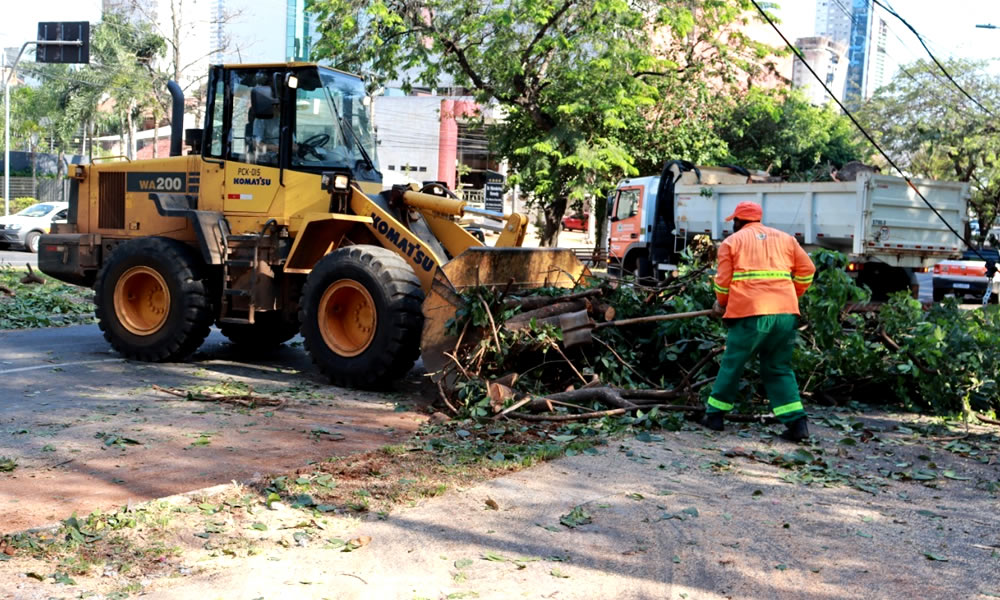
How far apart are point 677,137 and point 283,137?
17850 mm

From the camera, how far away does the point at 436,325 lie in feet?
28.0

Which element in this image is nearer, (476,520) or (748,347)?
(476,520)

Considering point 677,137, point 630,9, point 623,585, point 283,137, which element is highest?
point 630,9

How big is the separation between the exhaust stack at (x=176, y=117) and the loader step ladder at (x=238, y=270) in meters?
1.48

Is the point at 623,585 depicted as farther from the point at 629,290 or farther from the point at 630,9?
the point at 630,9

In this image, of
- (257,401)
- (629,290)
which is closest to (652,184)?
(629,290)

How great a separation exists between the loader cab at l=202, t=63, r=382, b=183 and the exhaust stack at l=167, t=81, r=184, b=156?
0.32 m

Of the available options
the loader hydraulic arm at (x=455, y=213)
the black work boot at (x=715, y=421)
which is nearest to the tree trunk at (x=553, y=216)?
the loader hydraulic arm at (x=455, y=213)

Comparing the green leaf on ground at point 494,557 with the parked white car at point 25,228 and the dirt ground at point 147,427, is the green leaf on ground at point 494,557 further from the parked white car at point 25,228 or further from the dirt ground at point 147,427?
the parked white car at point 25,228

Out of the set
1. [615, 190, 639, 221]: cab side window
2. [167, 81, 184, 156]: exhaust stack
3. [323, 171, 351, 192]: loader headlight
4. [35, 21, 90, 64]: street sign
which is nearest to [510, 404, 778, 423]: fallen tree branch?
[323, 171, 351, 192]: loader headlight

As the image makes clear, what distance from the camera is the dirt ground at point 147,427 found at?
5750 millimetres

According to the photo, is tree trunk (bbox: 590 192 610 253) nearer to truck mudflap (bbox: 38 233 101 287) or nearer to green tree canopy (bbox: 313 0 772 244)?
green tree canopy (bbox: 313 0 772 244)

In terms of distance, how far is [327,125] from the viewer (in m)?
10.1

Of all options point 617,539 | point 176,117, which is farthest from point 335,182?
point 617,539
